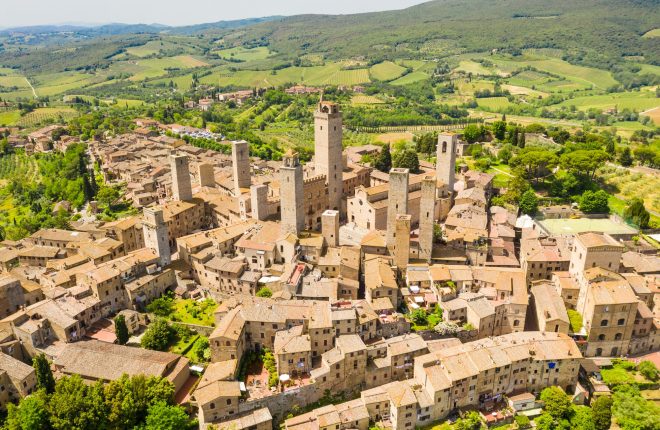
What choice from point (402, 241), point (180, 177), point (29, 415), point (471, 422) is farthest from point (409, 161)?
point (29, 415)

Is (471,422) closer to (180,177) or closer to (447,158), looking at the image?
(447,158)

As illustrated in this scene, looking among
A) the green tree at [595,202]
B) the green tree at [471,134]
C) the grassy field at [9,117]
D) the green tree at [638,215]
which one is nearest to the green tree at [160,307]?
the green tree at [595,202]

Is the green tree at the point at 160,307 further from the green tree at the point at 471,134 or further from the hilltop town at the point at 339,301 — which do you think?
the green tree at the point at 471,134

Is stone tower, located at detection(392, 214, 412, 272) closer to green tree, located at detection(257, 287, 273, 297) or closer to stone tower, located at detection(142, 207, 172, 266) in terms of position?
green tree, located at detection(257, 287, 273, 297)

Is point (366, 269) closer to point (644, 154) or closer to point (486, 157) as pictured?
point (486, 157)

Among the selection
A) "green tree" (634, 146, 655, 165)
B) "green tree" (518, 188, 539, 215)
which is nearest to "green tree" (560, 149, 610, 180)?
"green tree" (518, 188, 539, 215)
